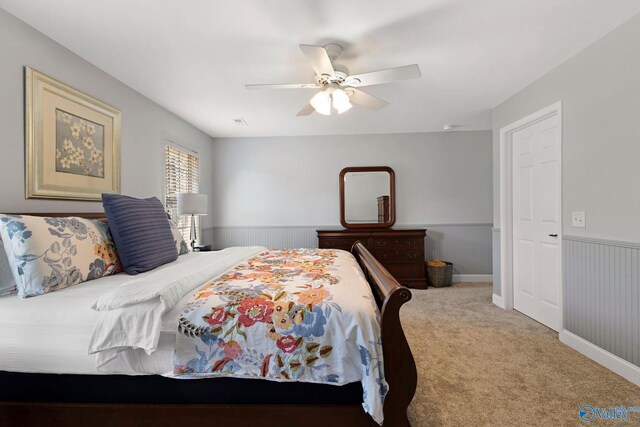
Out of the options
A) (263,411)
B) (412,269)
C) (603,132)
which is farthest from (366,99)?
(412,269)

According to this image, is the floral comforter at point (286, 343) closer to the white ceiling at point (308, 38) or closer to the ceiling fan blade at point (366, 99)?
the white ceiling at point (308, 38)

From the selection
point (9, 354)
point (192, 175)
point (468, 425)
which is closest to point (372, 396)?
point (468, 425)

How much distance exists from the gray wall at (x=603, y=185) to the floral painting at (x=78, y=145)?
392cm

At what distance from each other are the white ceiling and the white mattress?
1.72 m

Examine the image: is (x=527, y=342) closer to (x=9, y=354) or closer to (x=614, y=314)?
(x=614, y=314)

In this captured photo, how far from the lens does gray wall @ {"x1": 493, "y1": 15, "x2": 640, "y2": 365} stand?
6.42 feet

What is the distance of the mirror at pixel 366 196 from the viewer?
479 cm

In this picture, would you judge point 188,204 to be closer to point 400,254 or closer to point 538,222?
point 400,254

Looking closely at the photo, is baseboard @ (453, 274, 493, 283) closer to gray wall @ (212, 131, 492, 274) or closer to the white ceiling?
gray wall @ (212, 131, 492, 274)

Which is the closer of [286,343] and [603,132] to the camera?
[286,343]

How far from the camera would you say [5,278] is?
4.70 ft

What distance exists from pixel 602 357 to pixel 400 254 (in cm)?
247

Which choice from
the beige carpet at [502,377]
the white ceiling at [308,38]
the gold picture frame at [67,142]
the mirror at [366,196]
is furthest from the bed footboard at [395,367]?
the mirror at [366,196]

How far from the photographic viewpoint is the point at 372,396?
3.72 ft
